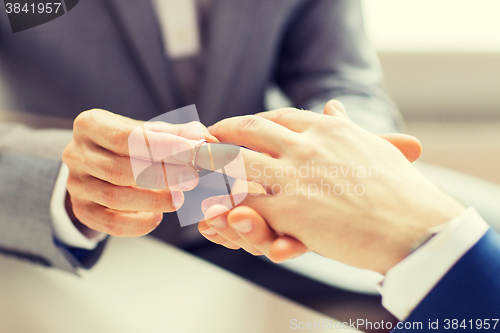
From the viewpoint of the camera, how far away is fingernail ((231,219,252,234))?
25 cm

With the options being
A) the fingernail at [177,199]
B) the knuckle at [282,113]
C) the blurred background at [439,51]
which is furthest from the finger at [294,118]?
the blurred background at [439,51]

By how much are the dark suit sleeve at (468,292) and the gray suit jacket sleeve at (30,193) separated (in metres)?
0.35

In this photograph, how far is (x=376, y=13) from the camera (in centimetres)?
91

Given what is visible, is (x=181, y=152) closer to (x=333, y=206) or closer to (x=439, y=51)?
(x=333, y=206)

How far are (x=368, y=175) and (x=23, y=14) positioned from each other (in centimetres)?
36

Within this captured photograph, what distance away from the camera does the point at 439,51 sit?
0.89 m

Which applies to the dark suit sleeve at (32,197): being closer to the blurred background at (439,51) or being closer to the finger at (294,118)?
the finger at (294,118)

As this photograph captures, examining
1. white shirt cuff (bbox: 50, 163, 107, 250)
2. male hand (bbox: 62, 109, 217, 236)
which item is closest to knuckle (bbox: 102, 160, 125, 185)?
male hand (bbox: 62, 109, 217, 236)

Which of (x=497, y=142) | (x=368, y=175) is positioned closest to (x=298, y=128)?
(x=368, y=175)

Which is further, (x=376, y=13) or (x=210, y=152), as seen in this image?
(x=376, y=13)

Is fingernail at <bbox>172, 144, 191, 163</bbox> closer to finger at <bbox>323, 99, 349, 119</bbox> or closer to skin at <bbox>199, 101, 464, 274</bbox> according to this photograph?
skin at <bbox>199, 101, 464, 274</bbox>

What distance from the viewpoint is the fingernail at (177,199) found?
0.88 feet

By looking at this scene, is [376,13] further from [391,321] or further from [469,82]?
[391,321]

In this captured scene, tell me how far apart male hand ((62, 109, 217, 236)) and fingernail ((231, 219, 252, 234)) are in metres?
Result: 0.05
